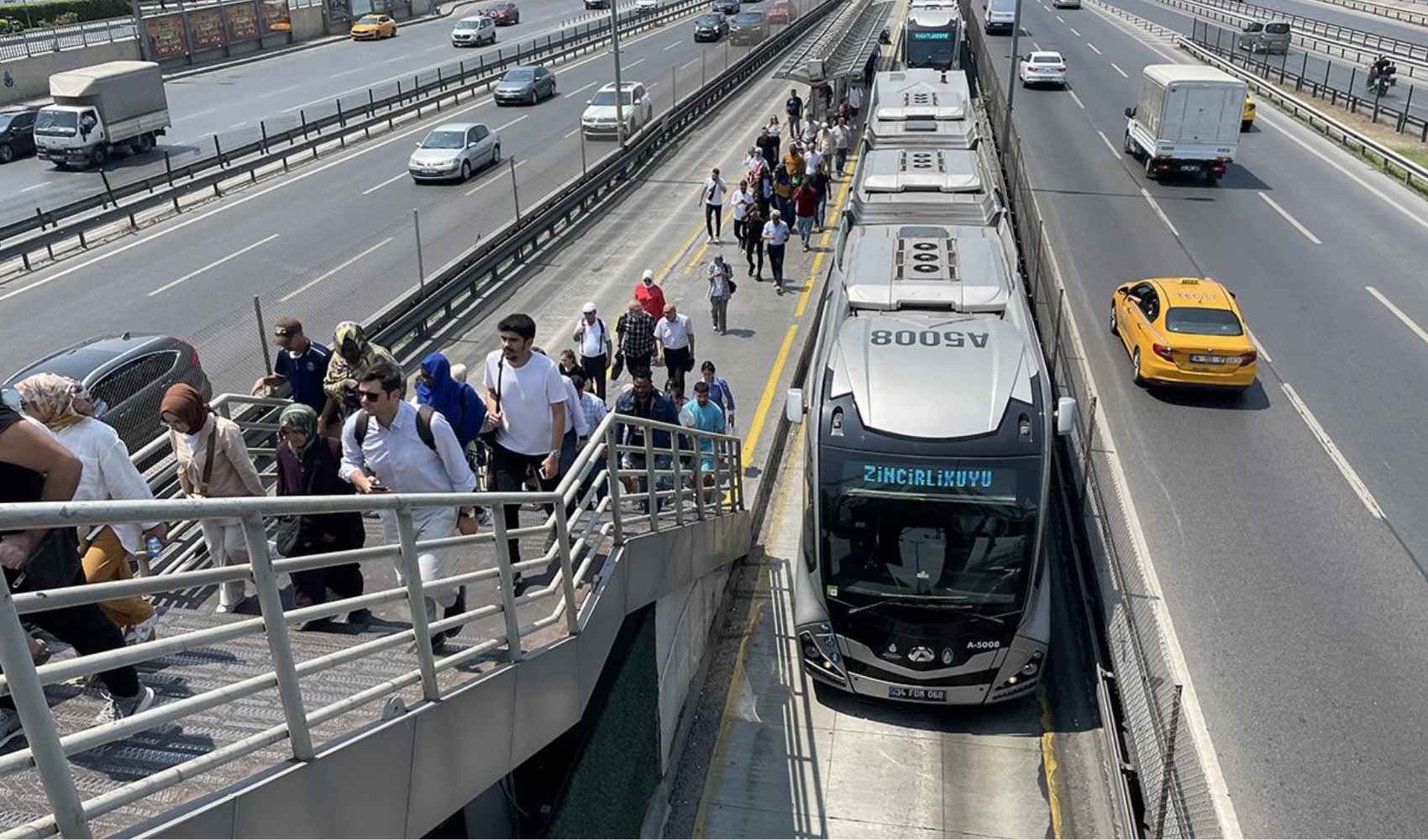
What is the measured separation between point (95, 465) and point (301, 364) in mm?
4025

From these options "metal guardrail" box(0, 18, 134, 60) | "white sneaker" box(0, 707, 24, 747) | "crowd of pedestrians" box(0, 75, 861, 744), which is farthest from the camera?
"metal guardrail" box(0, 18, 134, 60)

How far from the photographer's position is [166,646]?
2.89 m

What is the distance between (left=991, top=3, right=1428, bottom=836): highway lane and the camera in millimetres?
8695

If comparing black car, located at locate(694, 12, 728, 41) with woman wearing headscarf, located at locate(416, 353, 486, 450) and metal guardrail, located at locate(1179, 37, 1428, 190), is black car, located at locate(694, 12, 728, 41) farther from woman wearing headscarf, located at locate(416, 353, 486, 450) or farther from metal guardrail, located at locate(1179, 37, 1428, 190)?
woman wearing headscarf, located at locate(416, 353, 486, 450)

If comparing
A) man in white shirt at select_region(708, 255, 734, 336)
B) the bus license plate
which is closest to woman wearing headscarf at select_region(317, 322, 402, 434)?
the bus license plate

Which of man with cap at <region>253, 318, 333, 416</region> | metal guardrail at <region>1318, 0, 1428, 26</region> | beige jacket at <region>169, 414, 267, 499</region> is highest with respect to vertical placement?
metal guardrail at <region>1318, 0, 1428, 26</region>

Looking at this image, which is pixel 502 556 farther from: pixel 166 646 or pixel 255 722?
pixel 166 646

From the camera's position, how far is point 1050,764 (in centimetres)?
877

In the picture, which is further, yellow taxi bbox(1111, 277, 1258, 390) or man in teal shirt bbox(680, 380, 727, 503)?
yellow taxi bbox(1111, 277, 1258, 390)

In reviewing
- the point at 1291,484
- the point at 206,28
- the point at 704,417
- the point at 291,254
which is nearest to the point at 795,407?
the point at 704,417

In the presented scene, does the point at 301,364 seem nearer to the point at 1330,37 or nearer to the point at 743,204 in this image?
the point at 743,204

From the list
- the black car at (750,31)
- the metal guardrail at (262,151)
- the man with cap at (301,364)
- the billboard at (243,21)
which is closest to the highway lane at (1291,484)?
the man with cap at (301,364)

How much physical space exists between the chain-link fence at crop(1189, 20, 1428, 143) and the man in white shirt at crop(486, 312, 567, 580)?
3472cm

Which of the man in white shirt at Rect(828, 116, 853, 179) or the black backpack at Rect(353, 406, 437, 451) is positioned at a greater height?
the black backpack at Rect(353, 406, 437, 451)
